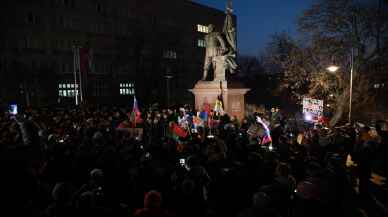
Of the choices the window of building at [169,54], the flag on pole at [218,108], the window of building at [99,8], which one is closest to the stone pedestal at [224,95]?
the flag on pole at [218,108]

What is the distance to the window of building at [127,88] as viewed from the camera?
47.1 meters

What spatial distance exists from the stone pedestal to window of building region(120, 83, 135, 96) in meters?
32.8

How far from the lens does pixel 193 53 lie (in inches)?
2295

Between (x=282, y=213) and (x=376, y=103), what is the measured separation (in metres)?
22.5

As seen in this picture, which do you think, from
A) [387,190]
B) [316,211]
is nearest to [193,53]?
[387,190]

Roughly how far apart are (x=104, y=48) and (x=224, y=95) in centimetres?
3448

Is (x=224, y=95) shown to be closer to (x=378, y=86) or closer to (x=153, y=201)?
(x=153, y=201)

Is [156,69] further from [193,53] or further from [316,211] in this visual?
[316,211]

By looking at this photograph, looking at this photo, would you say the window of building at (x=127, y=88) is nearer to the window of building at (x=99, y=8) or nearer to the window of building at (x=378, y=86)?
the window of building at (x=99, y=8)

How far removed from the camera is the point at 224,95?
15.0 meters

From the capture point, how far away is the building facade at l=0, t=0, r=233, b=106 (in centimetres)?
3653

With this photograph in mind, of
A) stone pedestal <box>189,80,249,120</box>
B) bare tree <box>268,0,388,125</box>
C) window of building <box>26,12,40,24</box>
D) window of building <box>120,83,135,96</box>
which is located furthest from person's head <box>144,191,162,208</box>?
window of building <box>120,83,135,96</box>

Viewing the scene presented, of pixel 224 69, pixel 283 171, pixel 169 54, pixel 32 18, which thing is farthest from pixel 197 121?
pixel 169 54

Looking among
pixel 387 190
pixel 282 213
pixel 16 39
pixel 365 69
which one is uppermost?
pixel 16 39
